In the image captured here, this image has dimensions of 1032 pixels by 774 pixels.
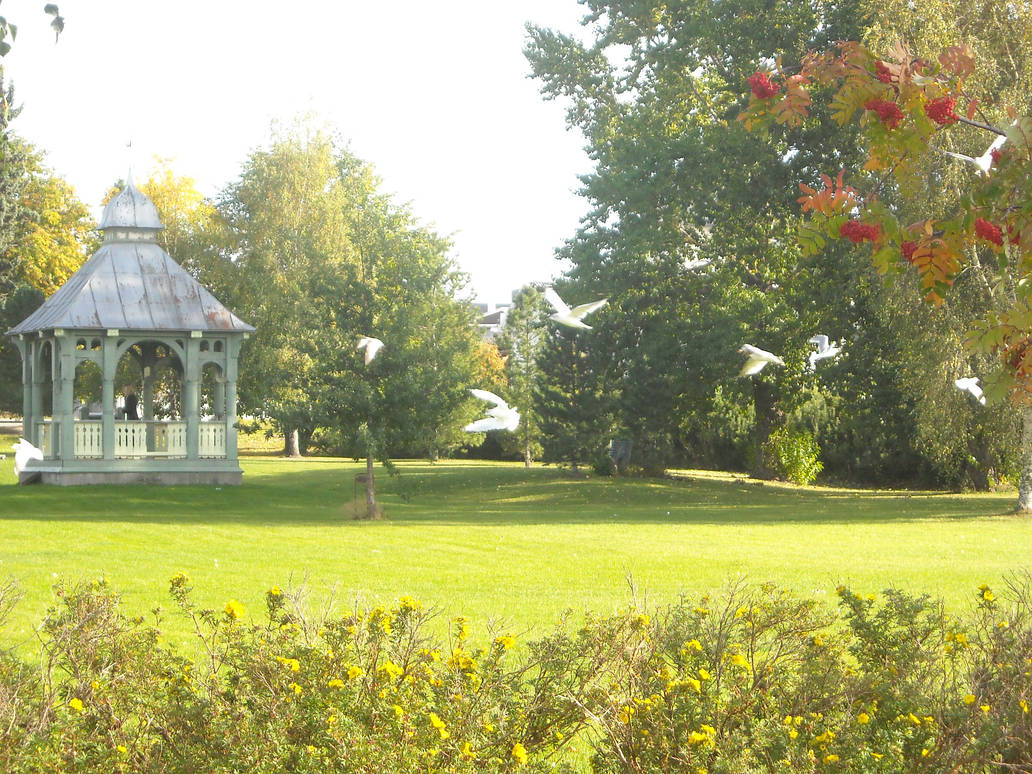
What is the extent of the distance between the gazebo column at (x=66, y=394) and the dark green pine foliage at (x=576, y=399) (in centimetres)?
1411

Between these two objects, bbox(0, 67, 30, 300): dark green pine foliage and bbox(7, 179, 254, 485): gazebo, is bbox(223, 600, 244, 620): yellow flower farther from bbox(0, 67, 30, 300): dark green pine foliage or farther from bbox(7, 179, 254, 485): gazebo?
bbox(0, 67, 30, 300): dark green pine foliage

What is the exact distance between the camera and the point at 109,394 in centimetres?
2639

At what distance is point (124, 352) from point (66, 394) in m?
1.95

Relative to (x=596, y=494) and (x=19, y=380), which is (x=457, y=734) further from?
(x=19, y=380)

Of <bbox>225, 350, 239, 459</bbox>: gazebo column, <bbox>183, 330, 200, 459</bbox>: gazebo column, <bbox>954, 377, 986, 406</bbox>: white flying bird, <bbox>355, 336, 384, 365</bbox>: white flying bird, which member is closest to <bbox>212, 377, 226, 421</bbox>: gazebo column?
<bbox>225, 350, 239, 459</bbox>: gazebo column

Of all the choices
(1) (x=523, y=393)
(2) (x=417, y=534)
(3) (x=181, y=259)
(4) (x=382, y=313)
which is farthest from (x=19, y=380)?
(2) (x=417, y=534)

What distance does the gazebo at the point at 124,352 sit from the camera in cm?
2617

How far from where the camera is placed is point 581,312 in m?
19.0

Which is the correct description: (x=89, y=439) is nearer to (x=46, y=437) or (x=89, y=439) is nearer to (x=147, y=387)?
(x=46, y=437)

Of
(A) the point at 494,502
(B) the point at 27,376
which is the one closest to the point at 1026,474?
(A) the point at 494,502

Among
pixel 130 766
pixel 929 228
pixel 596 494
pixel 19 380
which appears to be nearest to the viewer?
pixel 130 766

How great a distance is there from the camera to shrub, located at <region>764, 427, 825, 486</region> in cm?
3897

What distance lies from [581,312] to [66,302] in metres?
13.9

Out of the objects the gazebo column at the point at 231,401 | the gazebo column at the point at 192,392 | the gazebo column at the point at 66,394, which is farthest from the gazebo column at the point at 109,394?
the gazebo column at the point at 231,401
